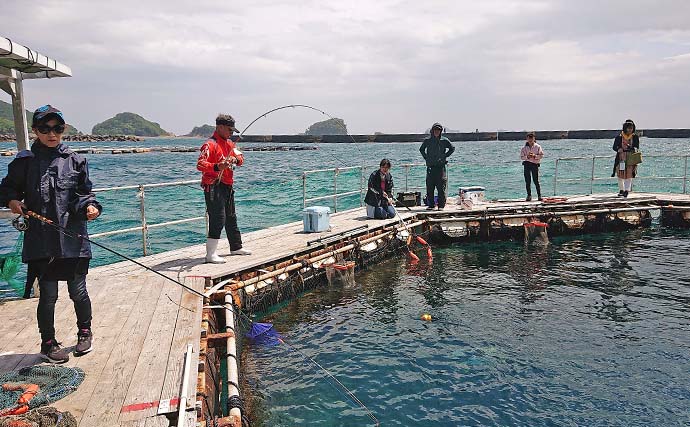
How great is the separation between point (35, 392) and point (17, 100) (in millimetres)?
4096

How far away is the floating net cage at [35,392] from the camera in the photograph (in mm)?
3646

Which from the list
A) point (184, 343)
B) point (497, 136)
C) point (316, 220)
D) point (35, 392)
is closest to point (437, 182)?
point (316, 220)

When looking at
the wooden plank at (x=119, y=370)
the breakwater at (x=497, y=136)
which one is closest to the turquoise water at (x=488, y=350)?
the wooden plank at (x=119, y=370)

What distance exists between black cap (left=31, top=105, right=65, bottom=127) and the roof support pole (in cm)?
204

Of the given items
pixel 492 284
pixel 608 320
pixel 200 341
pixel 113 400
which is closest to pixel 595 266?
pixel 492 284

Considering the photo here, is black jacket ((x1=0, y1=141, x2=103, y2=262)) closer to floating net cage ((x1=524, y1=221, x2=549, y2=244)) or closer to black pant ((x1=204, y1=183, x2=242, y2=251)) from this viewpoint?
black pant ((x1=204, y1=183, x2=242, y2=251))

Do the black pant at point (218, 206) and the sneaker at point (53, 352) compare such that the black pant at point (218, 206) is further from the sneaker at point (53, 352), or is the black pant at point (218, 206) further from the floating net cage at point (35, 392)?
the floating net cage at point (35, 392)

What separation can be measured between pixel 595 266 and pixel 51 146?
36.2ft

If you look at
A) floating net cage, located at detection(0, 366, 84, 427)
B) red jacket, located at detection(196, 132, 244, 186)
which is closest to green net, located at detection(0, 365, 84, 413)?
floating net cage, located at detection(0, 366, 84, 427)

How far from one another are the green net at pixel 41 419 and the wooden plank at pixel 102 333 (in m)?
0.18

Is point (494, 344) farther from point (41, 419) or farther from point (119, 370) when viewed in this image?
point (41, 419)

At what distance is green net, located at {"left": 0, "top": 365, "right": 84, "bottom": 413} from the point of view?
4.04m

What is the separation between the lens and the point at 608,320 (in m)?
8.42

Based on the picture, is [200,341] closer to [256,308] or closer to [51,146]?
[51,146]
